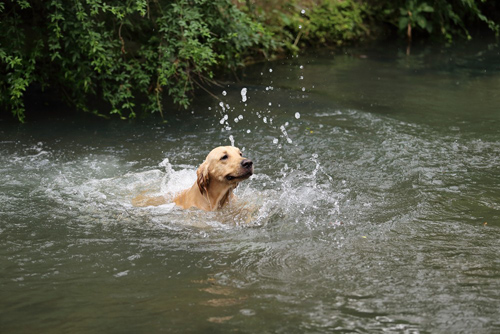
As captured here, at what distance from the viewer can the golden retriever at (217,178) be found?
6.48 meters

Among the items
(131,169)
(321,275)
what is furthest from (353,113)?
(321,275)

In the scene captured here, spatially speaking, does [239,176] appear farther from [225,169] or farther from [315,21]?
[315,21]

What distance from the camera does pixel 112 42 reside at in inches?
374

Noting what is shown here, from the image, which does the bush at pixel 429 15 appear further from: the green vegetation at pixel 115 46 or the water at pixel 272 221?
the green vegetation at pixel 115 46

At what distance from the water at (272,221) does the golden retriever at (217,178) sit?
0.16m

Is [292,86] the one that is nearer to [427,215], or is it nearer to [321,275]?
[427,215]

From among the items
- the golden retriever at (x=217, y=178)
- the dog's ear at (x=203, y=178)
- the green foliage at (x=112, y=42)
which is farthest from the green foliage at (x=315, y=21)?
the dog's ear at (x=203, y=178)

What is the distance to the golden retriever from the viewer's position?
6484mm

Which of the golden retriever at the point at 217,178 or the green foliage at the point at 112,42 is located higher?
the green foliage at the point at 112,42

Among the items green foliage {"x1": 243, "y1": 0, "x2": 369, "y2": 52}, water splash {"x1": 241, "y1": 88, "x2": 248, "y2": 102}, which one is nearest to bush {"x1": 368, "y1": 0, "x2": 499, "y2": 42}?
green foliage {"x1": 243, "y1": 0, "x2": 369, "y2": 52}

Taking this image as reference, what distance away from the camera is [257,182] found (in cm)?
784

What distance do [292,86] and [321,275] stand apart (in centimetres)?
787

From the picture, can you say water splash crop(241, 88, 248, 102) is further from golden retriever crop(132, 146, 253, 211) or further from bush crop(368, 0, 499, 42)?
bush crop(368, 0, 499, 42)

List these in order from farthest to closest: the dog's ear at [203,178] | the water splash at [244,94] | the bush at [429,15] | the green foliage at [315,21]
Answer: the bush at [429,15] → the green foliage at [315,21] → the water splash at [244,94] → the dog's ear at [203,178]
